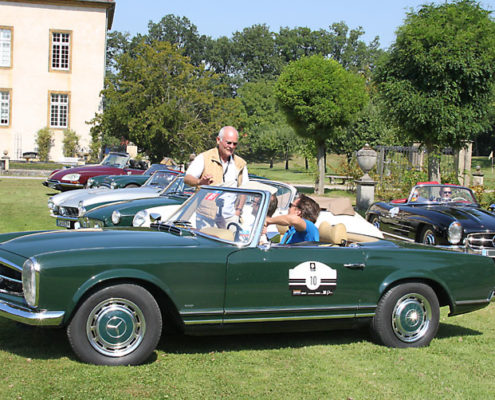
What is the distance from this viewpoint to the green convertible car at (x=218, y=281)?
15.5ft

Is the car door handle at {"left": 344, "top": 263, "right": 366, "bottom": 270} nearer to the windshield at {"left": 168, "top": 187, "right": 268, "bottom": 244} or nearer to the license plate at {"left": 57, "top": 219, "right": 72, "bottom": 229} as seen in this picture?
the windshield at {"left": 168, "top": 187, "right": 268, "bottom": 244}

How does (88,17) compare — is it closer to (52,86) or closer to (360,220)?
(52,86)

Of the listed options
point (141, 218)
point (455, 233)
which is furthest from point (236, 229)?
point (455, 233)

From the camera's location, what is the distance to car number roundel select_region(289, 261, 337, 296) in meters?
5.32

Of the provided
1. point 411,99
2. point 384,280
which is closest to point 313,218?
point 384,280

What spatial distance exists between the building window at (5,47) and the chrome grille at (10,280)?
4096 centimetres

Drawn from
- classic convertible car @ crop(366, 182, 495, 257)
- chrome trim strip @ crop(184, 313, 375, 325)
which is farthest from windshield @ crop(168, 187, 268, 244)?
classic convertible car @ crop(366, 182, 495, 257)

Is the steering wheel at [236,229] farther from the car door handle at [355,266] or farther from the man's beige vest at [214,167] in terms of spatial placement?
the man's beige vest at [214,167]

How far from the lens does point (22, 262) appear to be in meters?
4.79

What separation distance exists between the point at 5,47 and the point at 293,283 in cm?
4182

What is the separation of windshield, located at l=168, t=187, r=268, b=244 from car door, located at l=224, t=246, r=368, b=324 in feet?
0.86

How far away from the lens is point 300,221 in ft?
19.9

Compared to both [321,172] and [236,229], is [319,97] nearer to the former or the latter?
[321,172]

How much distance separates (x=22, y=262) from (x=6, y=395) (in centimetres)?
101
